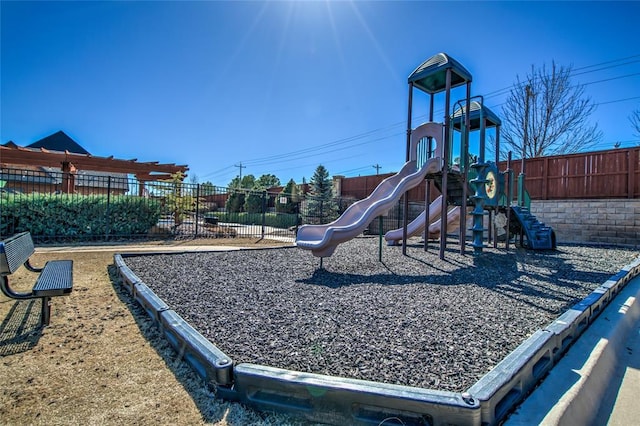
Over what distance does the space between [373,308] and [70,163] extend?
14288mm

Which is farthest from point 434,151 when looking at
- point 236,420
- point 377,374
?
point 236,420

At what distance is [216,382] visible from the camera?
5.53 feet

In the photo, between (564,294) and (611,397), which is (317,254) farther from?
(611,397)

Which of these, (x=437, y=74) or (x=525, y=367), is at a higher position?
(x=437, y=74)

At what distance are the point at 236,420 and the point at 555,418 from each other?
151cm

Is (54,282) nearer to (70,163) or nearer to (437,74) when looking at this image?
(437,74)

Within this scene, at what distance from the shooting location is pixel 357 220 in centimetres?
639

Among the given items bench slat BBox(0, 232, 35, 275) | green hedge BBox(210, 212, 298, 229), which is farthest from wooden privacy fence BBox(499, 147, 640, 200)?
bench slat BBox(0, 232, 35, 275)

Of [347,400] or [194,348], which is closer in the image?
[347,400]

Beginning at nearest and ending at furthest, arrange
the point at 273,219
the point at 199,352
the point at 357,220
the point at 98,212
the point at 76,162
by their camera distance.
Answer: the point at 199,352
the point at 357,220
the point at 98,212
the point at 76,162
the point at 273,219

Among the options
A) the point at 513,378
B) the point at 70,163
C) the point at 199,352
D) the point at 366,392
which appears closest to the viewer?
the point at 366,392

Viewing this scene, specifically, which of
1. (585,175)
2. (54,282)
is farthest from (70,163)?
(585,175)

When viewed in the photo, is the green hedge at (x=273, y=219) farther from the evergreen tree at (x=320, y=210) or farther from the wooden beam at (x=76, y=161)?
the wooden beam at (x=76, y=161)

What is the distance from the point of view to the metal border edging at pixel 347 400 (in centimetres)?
131
